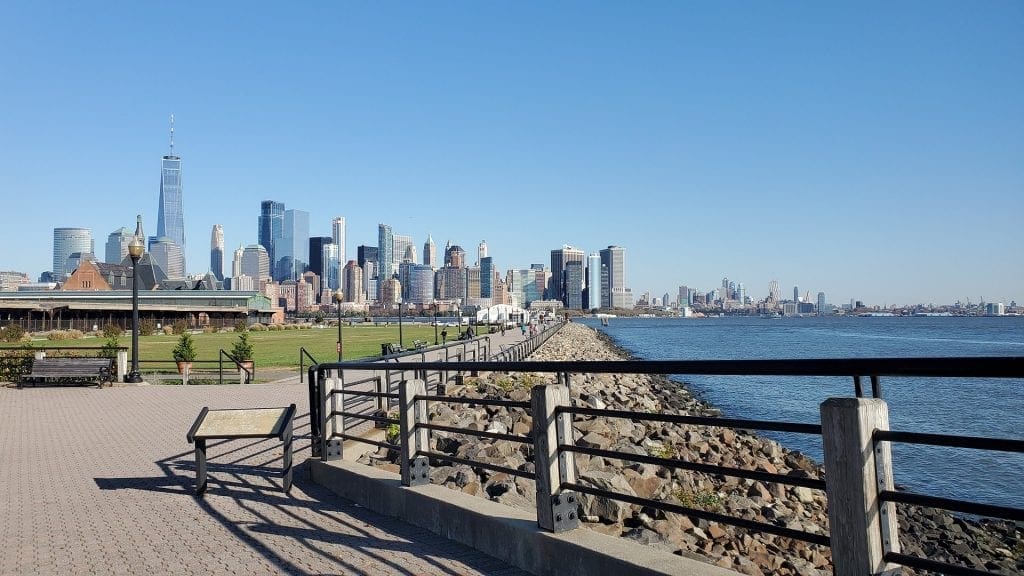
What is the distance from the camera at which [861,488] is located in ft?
11.4

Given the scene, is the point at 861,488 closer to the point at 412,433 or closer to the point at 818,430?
the point at 818,430

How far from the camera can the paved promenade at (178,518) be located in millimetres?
6031

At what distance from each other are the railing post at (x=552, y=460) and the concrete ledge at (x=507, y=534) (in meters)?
0.12

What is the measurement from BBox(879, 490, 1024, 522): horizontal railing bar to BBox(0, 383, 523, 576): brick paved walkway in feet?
9.60

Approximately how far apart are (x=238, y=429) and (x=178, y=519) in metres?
1.24

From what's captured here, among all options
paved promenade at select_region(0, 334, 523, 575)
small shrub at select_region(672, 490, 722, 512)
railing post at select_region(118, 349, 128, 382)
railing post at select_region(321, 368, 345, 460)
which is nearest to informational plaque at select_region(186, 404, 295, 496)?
paved promenade at select_region(0, 334, 523, 575)

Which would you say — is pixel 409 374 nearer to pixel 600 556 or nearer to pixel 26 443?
pixel 26 443

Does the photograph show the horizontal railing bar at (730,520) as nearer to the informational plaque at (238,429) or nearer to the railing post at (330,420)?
the informational plaque at (238,429)

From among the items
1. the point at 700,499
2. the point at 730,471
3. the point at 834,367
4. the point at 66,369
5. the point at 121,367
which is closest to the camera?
the point at 834,367

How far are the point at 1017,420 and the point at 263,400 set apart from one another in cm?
2307

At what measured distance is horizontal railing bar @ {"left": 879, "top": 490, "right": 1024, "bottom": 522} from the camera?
292cm

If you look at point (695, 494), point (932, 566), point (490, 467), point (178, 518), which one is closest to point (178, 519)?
point (178, 518)

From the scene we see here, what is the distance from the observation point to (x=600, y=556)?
15.8 feet

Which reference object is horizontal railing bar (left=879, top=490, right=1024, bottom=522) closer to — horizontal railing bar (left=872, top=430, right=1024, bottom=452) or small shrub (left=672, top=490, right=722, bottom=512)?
horizontal railing bar (left=872, top=430, right=1024, bottom=452)
